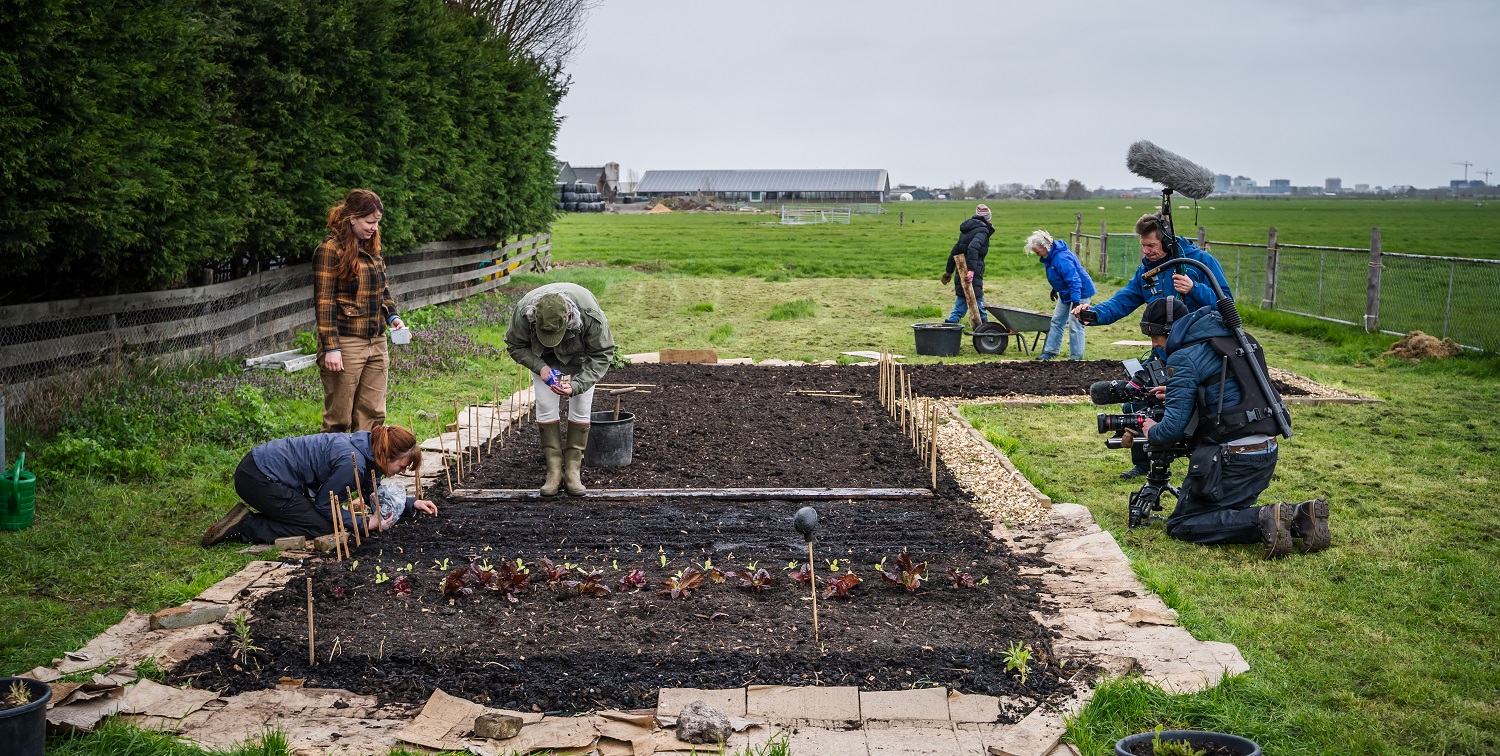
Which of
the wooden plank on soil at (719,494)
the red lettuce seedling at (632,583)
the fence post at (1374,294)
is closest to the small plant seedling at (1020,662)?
the red lettuce seedling at (632,583)

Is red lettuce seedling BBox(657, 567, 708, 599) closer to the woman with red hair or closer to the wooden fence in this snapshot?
the woman with red hair

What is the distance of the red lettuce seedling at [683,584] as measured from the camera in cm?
503

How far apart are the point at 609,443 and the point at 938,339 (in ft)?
21.0

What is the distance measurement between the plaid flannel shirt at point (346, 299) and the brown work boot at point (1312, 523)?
5455 millimetres

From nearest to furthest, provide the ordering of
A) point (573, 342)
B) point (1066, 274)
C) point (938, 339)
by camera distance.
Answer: point (573, 342) → point (1066, 274) → point (938, 339)

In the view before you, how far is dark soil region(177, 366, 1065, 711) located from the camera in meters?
4.16

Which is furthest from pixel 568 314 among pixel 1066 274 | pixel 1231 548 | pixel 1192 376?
pixel 1066 274

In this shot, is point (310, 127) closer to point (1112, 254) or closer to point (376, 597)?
point (376, 597)

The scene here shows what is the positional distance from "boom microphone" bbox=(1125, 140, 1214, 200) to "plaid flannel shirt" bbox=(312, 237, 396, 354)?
4.85 meters

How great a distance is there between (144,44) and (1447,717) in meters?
8.30

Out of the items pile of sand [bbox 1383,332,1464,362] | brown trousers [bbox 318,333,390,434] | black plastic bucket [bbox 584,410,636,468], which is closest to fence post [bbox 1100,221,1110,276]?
pile of sand [bbox 1383,332,1464,362]

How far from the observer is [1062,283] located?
12.2 metres

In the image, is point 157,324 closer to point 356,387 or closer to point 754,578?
point 356,387

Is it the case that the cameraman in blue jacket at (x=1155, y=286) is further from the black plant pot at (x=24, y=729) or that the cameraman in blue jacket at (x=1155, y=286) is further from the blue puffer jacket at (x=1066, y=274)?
the black plant pot at (x=24, y=729)
